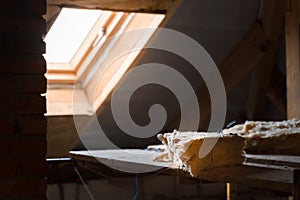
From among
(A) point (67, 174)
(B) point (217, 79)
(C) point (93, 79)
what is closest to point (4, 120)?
(C) point (93, 79)

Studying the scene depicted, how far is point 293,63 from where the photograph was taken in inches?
131

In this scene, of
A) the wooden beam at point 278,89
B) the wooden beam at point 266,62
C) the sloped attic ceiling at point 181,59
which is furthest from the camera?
the wooden beam at point 278,89

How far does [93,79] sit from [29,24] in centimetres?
147

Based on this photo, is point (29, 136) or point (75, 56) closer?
point (29, 136)

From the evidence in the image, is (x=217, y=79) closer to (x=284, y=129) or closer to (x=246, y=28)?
(x=246, y=28)

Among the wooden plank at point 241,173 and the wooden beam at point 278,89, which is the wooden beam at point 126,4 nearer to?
the wooden plank at point 241,173

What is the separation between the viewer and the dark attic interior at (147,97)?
2.14 meters

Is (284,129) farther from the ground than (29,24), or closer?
closer

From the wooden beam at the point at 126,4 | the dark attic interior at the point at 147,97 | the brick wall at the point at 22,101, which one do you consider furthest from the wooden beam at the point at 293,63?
the brick wall at the point at 22,101

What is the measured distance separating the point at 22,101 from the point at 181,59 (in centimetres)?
163

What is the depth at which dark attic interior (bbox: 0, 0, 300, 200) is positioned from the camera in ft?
7.03

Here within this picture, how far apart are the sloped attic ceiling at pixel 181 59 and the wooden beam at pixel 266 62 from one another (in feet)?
0.24

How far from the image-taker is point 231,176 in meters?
2.10

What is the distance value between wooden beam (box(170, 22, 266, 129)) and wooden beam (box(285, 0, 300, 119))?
455mm
